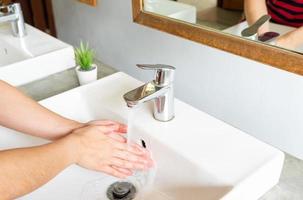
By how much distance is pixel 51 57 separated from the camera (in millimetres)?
1104

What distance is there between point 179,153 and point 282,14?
39 centimetres

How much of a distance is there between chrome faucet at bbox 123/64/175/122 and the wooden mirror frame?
0.20 metres

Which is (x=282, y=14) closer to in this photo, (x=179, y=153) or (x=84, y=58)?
(x=179, y=153)

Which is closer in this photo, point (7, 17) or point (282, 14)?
point (282, 14)

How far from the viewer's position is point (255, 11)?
33.6 inches

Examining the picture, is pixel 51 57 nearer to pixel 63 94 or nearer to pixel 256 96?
pixel 63 94

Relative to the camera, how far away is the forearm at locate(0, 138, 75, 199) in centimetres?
59

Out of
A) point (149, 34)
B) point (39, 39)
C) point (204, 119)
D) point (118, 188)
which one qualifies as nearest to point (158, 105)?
point (204, 119)

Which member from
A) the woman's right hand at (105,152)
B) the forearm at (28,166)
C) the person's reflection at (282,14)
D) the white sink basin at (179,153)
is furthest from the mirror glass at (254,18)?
the forearm at (28,166)

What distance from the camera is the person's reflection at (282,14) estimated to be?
79cm

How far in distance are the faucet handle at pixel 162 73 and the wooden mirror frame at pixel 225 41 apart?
0.20 meters

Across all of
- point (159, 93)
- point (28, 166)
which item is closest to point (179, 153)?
point (159, 93)

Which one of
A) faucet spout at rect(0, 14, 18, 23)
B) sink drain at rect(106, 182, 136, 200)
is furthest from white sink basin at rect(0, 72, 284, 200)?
faucet spout at rect(0, 14, 18, 23)

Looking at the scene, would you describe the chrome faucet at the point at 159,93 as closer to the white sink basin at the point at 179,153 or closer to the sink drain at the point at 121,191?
the white sink basin at the point at 179,153
